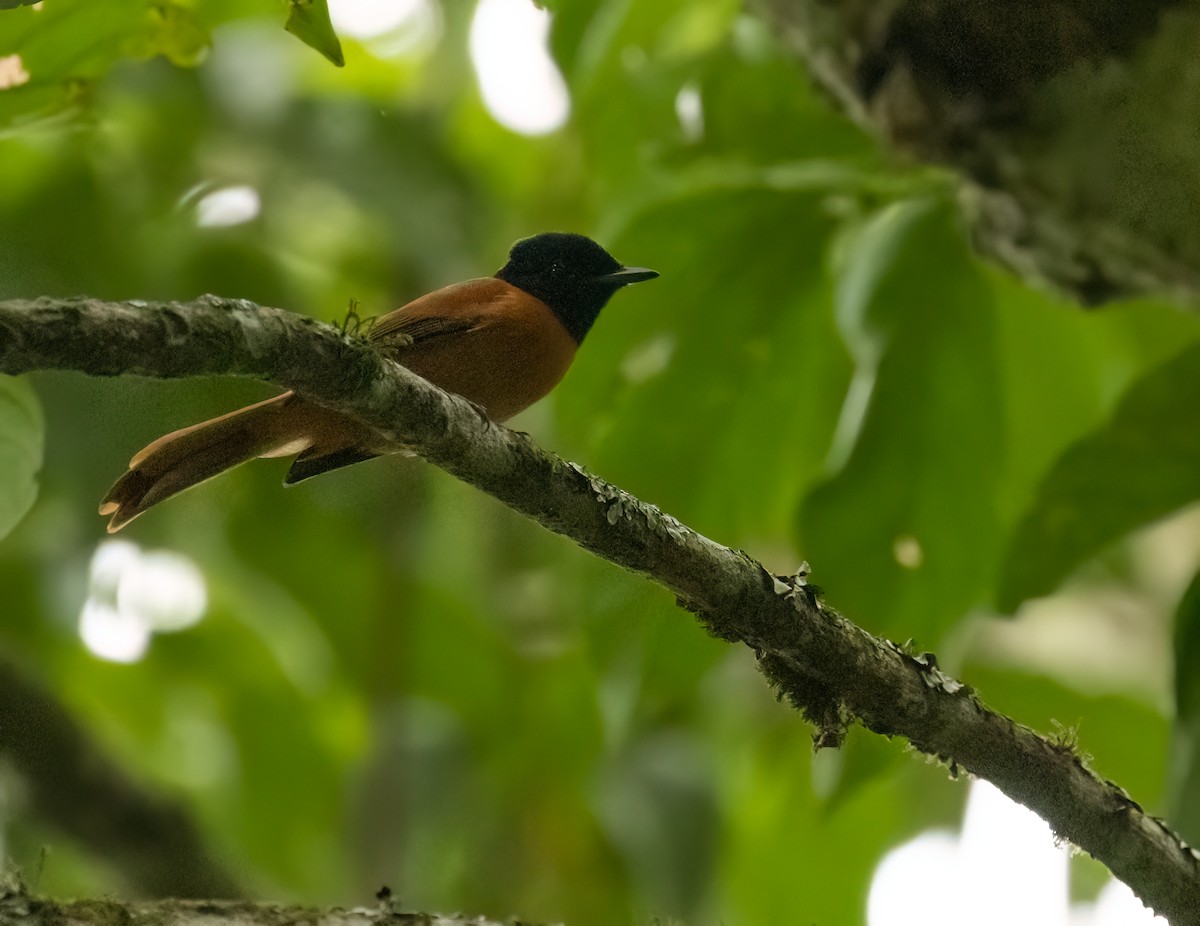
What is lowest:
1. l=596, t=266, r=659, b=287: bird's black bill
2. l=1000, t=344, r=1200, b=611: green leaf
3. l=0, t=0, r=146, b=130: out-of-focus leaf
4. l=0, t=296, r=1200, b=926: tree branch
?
l=0, t=296, r=1200, b=926: tree branch

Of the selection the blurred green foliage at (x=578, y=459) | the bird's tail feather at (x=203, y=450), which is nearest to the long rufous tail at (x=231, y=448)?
the bird's tail feather at (x=203, y=450)

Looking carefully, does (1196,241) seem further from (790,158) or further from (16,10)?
(16,10)

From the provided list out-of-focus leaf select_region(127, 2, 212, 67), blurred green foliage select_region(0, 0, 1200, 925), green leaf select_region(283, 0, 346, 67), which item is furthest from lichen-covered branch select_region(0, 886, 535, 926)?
out-of-focus leaf select_region(127, 2, 212, 67)

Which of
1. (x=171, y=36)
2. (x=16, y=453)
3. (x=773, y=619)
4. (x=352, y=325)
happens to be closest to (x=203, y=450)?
(x=16, y=453)


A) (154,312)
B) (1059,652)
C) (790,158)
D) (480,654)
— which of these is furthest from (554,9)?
(1059,652)

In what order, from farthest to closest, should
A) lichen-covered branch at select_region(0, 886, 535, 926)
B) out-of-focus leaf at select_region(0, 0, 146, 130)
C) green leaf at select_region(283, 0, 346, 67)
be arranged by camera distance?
out-of-focus leaf at select_region(0, 0, 146, 130), green leaf at select_region(283, 0, 346, 67), lichen-covered branch at select_region(0, 886, 535, 926)

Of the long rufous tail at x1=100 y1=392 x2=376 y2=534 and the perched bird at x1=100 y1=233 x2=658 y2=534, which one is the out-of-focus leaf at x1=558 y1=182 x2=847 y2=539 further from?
the long rufous tail at x1=100 y1=392 x2=376 y2=534

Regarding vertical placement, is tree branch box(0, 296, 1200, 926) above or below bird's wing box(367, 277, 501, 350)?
below

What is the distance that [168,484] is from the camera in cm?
243

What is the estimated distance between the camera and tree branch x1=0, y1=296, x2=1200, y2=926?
160 centimetres

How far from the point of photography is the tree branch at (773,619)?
5.24 ft

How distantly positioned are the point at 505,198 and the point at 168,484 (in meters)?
2.40

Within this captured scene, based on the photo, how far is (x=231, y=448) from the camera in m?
2.61

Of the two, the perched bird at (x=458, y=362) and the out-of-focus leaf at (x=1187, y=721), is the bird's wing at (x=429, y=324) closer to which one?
the perched bird at (x=458, y=362)
